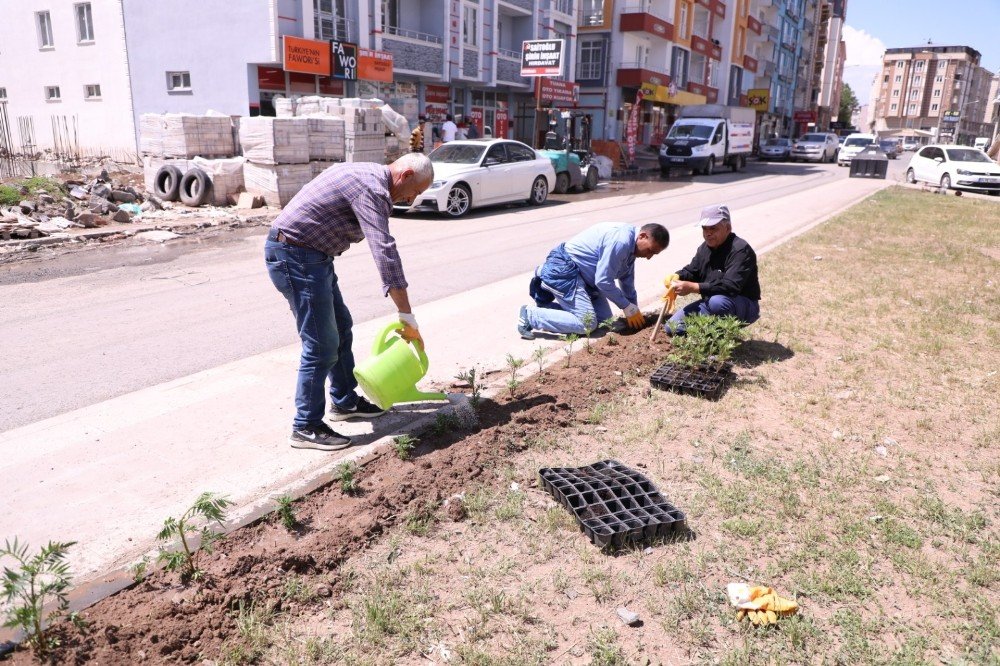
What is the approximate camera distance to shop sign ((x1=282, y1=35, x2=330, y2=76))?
853 inches

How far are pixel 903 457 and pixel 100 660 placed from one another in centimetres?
414

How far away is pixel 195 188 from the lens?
15.6m

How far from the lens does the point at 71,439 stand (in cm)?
438

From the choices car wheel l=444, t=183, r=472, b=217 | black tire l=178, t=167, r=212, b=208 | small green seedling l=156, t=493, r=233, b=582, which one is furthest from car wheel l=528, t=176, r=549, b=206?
small green seedling l=156, t=493, r=233, b=582

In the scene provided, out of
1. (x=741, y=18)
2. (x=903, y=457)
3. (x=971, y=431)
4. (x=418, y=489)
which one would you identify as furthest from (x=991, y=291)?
(x=741, y=18)

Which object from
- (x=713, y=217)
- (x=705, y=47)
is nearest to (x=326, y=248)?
(x=713, y=217)

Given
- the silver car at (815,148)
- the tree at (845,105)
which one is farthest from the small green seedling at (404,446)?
the tree at (845,105)

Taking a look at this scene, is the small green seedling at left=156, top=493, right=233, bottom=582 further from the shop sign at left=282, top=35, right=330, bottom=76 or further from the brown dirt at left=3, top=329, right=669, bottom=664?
the shop sign at left=282, top=35, right=330, bottom=76

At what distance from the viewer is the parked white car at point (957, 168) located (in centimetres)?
2397

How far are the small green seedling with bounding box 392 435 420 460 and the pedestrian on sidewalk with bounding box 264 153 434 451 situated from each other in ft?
1.12

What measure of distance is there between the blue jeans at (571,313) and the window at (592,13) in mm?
40595

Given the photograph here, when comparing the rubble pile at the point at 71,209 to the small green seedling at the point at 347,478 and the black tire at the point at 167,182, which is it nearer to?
the black tire at the point at 167,182

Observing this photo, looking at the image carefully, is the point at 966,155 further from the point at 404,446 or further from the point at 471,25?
the point at 404,446

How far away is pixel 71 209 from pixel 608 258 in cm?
1078
